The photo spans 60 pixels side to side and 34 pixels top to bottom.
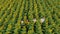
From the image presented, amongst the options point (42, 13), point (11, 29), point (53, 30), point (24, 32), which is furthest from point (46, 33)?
point (42, 13)

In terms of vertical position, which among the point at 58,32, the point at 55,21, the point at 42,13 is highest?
the point at 42,13

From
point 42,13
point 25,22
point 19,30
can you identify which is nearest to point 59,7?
point 42,13

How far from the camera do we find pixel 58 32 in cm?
1062

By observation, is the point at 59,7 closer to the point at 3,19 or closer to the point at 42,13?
the point at 42,13

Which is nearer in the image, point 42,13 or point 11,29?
point 11,29

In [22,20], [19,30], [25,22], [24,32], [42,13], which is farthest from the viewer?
[42,13]

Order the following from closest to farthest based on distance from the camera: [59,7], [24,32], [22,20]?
[24,32], [22,20], [59,7]

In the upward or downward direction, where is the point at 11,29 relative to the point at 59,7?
downward

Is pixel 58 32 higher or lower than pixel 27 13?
lower

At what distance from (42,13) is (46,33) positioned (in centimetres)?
348

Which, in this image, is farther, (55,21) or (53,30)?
(55,21)

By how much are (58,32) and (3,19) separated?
4580 mm

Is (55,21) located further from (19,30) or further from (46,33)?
(19,30)

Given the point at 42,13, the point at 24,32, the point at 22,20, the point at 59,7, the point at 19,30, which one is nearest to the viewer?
the point at 24,32
